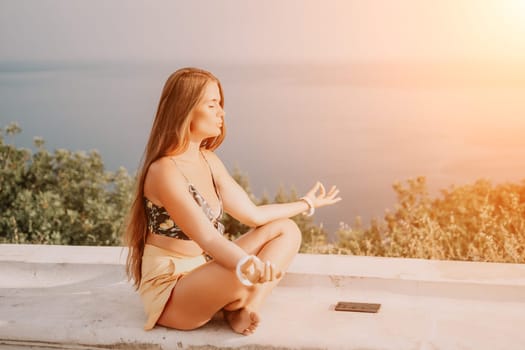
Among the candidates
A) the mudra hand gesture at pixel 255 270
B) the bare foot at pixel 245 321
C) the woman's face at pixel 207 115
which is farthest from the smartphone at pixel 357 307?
the woman's face at pixel 207 115

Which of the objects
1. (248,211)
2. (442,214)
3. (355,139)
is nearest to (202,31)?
(355,139)

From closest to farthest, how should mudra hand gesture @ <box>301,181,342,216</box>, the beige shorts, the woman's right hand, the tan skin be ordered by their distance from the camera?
the woman's right hand < the tan skin < the beige shorts < mudra hand gesture @ <box>301,181,342,216</box>

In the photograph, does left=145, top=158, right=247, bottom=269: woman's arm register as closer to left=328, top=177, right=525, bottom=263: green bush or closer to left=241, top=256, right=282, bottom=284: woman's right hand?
left=241, top=256, right=282, bottom=284: woman's right hand

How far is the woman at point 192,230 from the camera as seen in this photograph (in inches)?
105

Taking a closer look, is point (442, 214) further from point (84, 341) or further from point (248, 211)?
point (84, 341)

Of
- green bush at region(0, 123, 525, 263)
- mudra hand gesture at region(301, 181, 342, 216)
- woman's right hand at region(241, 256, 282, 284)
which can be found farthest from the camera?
green bush at region(0, 123, 525, 263)

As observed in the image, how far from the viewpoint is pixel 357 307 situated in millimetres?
3105

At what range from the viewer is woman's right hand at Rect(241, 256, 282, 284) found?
100.0 inches

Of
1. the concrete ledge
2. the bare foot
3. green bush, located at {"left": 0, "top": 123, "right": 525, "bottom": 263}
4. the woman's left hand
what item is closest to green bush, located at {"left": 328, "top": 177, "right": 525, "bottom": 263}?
green bush, located at {"left": 0, "top": 123, "right": 525, "bottom": 263}

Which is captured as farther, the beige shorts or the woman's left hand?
the woman's left hand

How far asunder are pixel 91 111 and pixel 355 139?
89.1 inches

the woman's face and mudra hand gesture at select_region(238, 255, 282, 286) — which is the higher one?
the woman's face

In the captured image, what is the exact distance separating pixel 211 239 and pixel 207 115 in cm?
49

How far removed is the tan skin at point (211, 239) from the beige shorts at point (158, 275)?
0.03 metres
